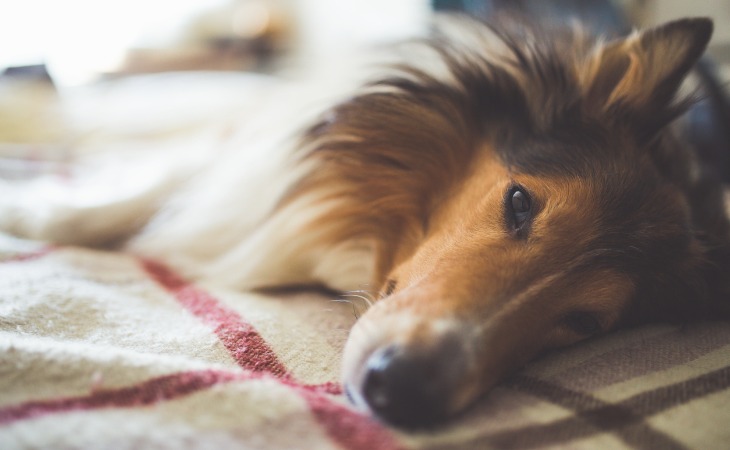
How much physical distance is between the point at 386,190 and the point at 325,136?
0.29 meters

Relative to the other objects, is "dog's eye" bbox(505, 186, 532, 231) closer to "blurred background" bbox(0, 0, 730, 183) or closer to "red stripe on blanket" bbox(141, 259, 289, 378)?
"red stripe on blanket" bbox(141, 259, 289, 378)

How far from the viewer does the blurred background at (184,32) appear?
5.70m

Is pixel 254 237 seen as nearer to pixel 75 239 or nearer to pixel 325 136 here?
pixel 325 136

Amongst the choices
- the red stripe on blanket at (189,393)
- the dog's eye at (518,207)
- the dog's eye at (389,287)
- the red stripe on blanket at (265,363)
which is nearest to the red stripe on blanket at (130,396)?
the red stripe on blanket at (189,393)

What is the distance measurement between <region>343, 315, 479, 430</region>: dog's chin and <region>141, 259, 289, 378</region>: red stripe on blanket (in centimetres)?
18

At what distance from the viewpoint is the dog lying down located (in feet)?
3.70

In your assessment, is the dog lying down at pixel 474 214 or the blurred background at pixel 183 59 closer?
the dog lying down at pixel 474 214

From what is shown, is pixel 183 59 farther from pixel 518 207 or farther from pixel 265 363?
pixel 265 363

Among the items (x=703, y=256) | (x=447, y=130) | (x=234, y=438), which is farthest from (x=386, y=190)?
(x=234, y=438)

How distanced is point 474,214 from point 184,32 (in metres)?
6.56

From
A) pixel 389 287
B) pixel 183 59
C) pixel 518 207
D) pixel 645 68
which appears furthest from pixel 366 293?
pixel 183 59

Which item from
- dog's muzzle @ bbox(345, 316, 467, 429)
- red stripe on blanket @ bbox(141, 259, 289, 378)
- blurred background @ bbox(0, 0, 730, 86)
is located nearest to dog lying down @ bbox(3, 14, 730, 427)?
dog's muzzle @ bbox(345, 316, 467, 429)

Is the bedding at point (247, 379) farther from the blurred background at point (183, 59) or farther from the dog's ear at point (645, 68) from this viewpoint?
the blurred background at point (183, 59)

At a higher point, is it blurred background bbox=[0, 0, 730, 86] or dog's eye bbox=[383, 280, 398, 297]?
blurred background bbox=[0, 0, 730, 86]
